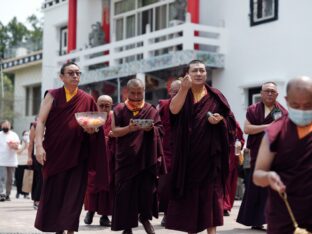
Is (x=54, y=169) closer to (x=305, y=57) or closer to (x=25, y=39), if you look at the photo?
(x=305, y=57)

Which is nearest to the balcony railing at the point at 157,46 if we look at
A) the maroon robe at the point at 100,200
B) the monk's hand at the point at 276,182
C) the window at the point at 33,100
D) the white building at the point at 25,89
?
the white building at the point at 25,89

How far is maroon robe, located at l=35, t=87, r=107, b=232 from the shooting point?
21.5 ft

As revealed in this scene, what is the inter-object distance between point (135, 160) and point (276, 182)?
375 centimetres

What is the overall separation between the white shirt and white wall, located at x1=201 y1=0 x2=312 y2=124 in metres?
5.87

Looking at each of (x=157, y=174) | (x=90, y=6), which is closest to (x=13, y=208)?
(x=157, y=174)

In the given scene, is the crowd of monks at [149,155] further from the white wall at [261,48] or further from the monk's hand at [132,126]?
the white wall at [261,48]

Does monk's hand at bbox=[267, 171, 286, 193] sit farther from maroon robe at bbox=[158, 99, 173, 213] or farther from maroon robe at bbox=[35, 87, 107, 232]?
maroon robe at bbox=[158, 99, 173, 213]

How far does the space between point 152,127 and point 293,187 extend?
351 cm

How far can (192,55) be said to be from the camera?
1659 centimetres

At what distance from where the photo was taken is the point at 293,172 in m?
3.97

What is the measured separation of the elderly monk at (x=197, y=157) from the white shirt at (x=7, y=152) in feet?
24.4

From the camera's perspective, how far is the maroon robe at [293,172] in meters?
3.95

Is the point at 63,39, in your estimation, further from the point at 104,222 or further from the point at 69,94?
the point at 69,94

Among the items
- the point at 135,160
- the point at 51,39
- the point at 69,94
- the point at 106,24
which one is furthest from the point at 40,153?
the point at 51,39
